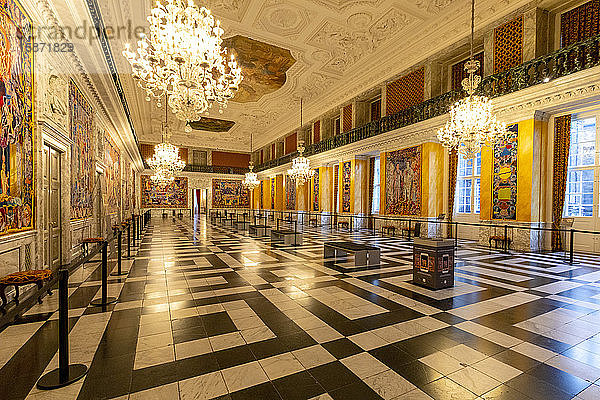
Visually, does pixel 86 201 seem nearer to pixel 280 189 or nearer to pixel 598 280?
pixel 598 280

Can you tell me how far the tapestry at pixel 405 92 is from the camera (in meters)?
12.2

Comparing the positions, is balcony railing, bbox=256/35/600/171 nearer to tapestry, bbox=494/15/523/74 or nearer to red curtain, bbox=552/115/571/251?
tapestry, bbox=494/15/523/74

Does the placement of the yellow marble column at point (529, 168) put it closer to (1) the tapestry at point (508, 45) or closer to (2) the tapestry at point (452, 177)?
(1) the tapestry at point (508, 45)

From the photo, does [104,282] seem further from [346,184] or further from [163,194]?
[163,194]

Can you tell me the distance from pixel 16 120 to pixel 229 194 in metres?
27.1

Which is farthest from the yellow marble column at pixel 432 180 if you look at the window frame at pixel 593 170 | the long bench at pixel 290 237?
the long bench at pixel 290 237

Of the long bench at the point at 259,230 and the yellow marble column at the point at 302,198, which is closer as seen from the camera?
the long bench at the point at 259,230

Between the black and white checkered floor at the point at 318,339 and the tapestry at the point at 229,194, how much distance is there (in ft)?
83.1

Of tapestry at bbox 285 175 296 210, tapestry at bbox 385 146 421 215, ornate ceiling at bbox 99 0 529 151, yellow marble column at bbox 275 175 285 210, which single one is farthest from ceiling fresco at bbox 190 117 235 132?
tapestry at bbox 385 146 421 215

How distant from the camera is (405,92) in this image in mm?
12875

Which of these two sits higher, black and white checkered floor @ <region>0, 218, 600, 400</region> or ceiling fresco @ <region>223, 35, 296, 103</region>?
ceiling fresco @ <region>223, 35, 296, 103</region>

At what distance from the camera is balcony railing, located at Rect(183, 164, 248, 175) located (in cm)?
2905

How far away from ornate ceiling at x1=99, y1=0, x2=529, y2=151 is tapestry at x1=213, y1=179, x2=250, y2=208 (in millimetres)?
13372

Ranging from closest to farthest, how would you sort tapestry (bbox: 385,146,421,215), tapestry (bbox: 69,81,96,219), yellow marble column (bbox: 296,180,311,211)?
tapestry (bbox: 69,81,96,219), tapestry (bbox: 385,146,421,215), yellow marble column (bbox: 296,180,311,211)
